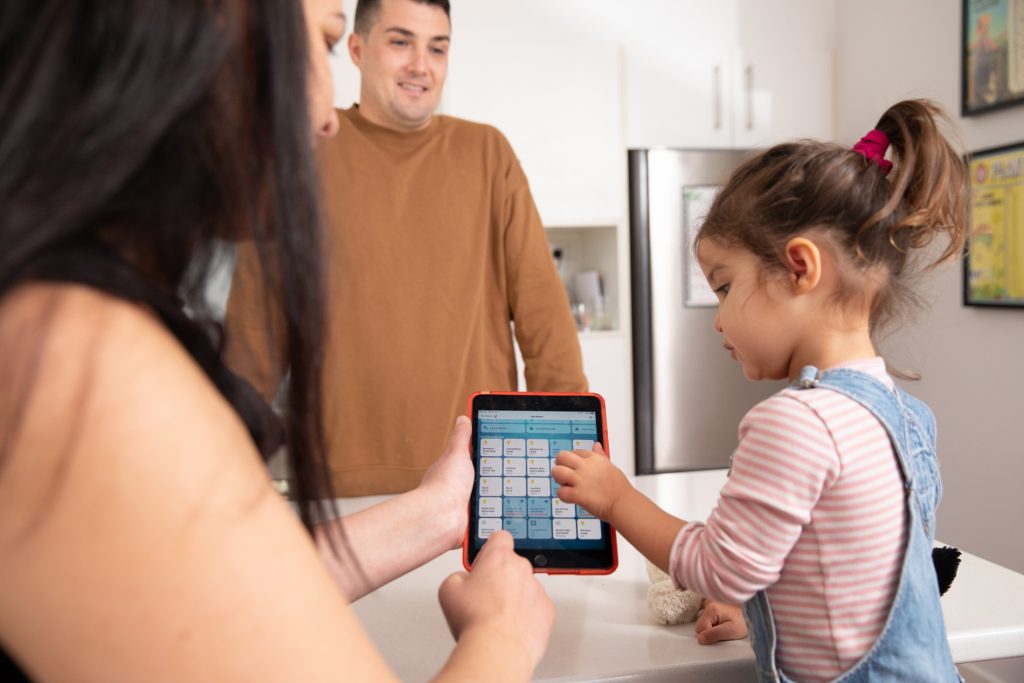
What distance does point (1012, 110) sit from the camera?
2533mm

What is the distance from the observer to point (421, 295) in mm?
1971

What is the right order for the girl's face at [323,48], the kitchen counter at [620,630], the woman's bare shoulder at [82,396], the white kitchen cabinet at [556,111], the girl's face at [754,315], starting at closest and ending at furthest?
1. the woman's bare shoulder at [82,396]
2. the girl's face at [323,48]
3. the kitchen counter at [620,630]
4. the girl's face at [754,315]
5. the white kitchen cabinet at [556,111]

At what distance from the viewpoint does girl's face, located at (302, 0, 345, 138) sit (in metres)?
0.69

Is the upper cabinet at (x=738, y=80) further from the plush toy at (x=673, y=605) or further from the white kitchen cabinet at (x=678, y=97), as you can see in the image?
the plush toy at (x=673, y=605)

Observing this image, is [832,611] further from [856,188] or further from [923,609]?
[856,188]

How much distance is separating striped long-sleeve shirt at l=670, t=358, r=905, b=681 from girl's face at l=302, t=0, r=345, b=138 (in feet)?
1.56

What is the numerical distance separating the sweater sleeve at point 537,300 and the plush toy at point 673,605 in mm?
1089

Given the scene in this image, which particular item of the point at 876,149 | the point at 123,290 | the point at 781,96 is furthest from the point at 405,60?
the point at 781,96

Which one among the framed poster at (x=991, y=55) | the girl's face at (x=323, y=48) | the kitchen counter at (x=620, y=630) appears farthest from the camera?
the framed poster at (x=991, y=55)

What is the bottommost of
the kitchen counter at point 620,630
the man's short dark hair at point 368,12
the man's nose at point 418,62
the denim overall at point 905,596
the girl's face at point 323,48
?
the kitchen counter at point 620,630

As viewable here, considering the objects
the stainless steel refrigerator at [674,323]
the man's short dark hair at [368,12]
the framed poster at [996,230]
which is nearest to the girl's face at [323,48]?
the man's short dark hair at [368,12]

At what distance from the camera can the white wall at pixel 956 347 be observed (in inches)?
101

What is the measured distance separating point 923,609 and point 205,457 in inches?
26.9

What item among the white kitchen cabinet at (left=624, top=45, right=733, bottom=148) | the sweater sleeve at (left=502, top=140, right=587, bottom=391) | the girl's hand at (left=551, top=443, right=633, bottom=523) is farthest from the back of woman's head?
the white kitchen cabinet at (left=624, top=45, right=733, bottom=148)
